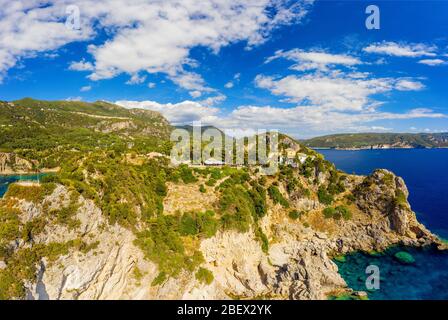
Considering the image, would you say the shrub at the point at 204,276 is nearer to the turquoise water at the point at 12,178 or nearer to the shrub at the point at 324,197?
the shrub at the point at 324,197

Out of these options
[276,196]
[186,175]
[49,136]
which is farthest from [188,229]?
[49,136]

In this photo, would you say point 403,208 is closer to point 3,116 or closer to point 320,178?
point 320,178

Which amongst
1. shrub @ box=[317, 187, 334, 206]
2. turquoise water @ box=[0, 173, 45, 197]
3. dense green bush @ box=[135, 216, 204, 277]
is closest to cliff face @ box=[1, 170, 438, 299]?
dense green bush @ box=[135, 216, 204, 277]

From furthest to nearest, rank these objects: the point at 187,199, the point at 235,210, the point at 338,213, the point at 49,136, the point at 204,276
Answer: the point at 49,136, the point at 338,213, the point at 187,199, the point at 235,210, the point at 204,276

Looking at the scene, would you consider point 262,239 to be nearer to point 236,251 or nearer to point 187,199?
point 236,251

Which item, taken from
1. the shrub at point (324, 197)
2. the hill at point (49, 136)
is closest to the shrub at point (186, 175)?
the shrub at point (324, 197)

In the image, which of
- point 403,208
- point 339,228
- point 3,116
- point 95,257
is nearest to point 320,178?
point 339,228

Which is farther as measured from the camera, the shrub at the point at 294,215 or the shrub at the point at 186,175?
the shrub at the point at 294,215
